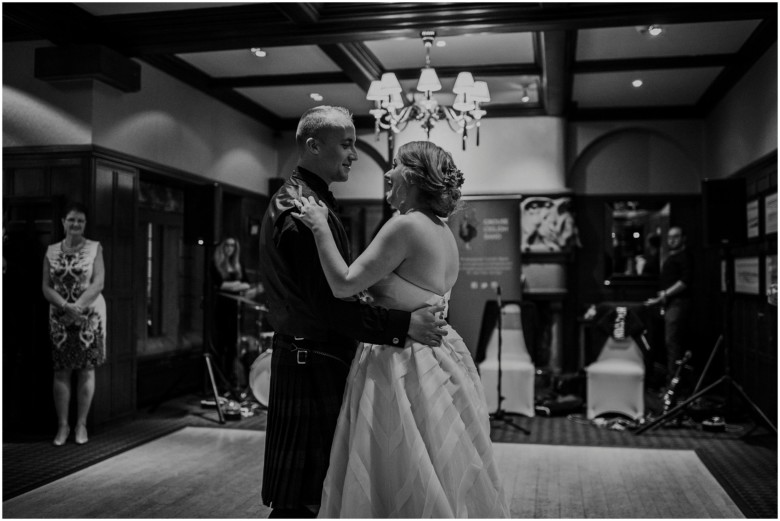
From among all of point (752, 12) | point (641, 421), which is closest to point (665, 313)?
point (641, 421)

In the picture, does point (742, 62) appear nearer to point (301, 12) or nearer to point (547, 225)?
point (547, 225)

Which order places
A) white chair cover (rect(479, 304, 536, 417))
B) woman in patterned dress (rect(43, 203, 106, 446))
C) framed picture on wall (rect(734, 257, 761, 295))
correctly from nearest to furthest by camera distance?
woman in patterned dress (rect(43, 203, 106, 446)) → framed picture on wall (rect(734, 257, 761, 295)) → white chair cover (rect(479, 304, 536, 417))

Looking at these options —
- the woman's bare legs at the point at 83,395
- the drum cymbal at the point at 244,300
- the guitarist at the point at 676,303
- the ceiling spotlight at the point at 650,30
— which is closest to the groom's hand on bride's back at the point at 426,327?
the woman's bare legs at the point at 83,395

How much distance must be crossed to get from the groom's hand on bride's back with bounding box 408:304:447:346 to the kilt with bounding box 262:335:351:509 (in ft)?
0.85

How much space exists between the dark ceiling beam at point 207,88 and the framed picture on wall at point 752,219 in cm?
488

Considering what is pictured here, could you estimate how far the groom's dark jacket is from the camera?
189cm

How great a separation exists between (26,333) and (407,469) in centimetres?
453

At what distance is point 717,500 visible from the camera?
3861mm

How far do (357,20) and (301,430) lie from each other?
366cm

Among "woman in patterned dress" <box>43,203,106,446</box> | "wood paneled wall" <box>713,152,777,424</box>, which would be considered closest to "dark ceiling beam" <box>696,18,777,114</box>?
"wood paneled wall" <box>713,152,777,424</box>

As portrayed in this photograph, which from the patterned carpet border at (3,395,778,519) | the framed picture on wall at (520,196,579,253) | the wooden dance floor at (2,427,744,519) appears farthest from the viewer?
the framed picture on wall at (520,196,579,253)

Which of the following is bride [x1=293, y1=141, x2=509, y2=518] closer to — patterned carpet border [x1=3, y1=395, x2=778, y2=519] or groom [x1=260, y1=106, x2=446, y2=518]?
groom [x1=260, y1=106, x2=446, y2=518]

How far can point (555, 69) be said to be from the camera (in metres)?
6.04

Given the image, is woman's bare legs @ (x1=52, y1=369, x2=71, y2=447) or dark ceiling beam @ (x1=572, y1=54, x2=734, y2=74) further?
dark ceiling beam @ (x1=572, y1=54, x2=734, y2=74)
